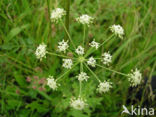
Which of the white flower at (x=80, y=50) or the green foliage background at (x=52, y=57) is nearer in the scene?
the white flower at (x=80, y=50)

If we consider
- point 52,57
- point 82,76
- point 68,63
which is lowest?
point 82,76

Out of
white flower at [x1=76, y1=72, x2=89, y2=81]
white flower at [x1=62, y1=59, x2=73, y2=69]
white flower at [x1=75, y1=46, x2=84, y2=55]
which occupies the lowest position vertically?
white flower at [x1=76, y1=72, x2=89, y2=81]

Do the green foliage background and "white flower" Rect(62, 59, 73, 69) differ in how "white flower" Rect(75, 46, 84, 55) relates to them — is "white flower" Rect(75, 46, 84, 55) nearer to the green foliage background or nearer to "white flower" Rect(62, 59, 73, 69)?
"white flower" Rect(62, 59, 73, 69)

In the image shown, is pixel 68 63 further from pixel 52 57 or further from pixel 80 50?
pixel 52 57

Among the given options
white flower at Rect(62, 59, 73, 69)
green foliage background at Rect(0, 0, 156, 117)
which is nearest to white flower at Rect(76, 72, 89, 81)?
white flower at Rect(62, 59, 73, 69)

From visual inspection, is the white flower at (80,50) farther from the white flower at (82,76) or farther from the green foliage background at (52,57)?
A: the green foliage background at (52,57)

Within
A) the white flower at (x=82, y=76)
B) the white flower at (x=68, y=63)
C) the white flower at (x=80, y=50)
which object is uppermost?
the white flower at (x=80, y=50)

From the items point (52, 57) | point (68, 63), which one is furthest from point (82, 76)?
point (52, 57)

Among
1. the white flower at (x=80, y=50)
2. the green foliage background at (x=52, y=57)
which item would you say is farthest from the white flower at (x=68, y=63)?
the green foliage background at (x=52, y=57)

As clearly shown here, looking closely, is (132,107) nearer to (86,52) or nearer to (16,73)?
(86,52)

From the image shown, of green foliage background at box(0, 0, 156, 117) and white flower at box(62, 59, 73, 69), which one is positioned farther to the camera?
green foliage background at box(0, 0, 156, 117)
